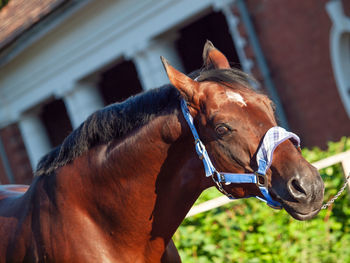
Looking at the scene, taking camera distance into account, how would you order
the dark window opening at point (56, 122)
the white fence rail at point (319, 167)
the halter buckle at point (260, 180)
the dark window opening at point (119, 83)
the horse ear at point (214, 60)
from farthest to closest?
the dark window opening at point (56, 122) < the dark window opening at point (119, 83) < the white fence rail at point (319, 167) < the horse ear at point (214, 60) < the halter buckle at point (260, 180)

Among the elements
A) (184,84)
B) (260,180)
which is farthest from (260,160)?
(184,84)

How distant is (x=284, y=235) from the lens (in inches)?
173

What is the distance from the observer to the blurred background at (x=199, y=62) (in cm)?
442

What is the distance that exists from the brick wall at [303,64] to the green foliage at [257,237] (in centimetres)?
420

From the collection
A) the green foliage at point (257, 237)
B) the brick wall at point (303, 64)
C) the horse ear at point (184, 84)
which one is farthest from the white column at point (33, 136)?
the horse ear at point (184, 84)

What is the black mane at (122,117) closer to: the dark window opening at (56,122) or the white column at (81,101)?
the white column at (81,101)

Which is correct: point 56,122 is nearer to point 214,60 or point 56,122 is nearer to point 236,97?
point 214,60

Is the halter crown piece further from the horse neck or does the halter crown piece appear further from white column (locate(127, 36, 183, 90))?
white column (locate(127, 36, 183, 90))

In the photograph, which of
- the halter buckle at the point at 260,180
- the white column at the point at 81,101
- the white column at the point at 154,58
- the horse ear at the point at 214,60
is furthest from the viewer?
the white column at the point at 81,101

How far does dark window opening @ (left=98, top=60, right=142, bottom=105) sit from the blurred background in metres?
1.89

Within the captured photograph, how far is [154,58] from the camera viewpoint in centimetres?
991

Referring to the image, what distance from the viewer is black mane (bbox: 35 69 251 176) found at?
2805 millimetres

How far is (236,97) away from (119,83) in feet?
39.9

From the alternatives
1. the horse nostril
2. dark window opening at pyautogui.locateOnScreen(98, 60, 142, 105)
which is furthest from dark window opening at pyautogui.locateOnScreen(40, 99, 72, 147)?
the horse nostril
